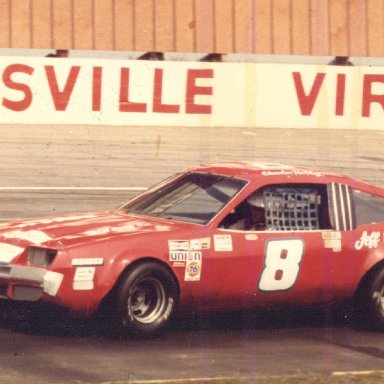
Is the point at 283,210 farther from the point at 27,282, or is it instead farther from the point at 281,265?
the point at 27,282

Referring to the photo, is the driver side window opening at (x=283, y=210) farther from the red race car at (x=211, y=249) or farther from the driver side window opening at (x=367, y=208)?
the driver side window opening at (x=367, y=208)

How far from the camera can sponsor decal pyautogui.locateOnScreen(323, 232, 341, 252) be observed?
953 centimetres

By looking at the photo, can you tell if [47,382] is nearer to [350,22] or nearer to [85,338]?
[85,338]

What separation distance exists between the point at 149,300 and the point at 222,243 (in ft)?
2.35

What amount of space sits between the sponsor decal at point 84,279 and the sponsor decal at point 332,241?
196cm

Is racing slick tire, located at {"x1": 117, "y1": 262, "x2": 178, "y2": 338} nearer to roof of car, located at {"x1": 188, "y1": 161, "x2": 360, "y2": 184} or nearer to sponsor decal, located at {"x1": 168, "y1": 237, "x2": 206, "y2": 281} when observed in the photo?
sponsor decal, located at {"x1": 168, "y1": 237, "x2": 206, "y2": 281}

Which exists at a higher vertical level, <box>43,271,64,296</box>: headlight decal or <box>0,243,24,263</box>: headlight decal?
<box>0,243,24,263</box>: headlight decal

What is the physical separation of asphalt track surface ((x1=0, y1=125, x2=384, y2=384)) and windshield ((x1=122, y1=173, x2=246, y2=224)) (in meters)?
0.85

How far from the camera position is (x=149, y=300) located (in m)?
8.80

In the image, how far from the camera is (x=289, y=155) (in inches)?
806

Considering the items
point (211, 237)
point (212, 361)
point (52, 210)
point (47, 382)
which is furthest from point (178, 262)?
point (52, 210)

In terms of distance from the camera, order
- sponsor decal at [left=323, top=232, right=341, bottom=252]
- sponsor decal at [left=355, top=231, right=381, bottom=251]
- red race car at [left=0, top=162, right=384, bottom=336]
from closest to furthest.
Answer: red race car at [left=0, top=162, right=384, bottom=336] < sponsor decal at [left=323, top=232, right=341, bottom=252] < sponsor decal at [left=355, top=231, right=381, bottom=251]

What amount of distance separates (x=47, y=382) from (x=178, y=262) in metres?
1.97

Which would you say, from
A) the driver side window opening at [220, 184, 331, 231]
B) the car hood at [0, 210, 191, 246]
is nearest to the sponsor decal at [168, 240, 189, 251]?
the car hood at [0, 210, 191, 246]
